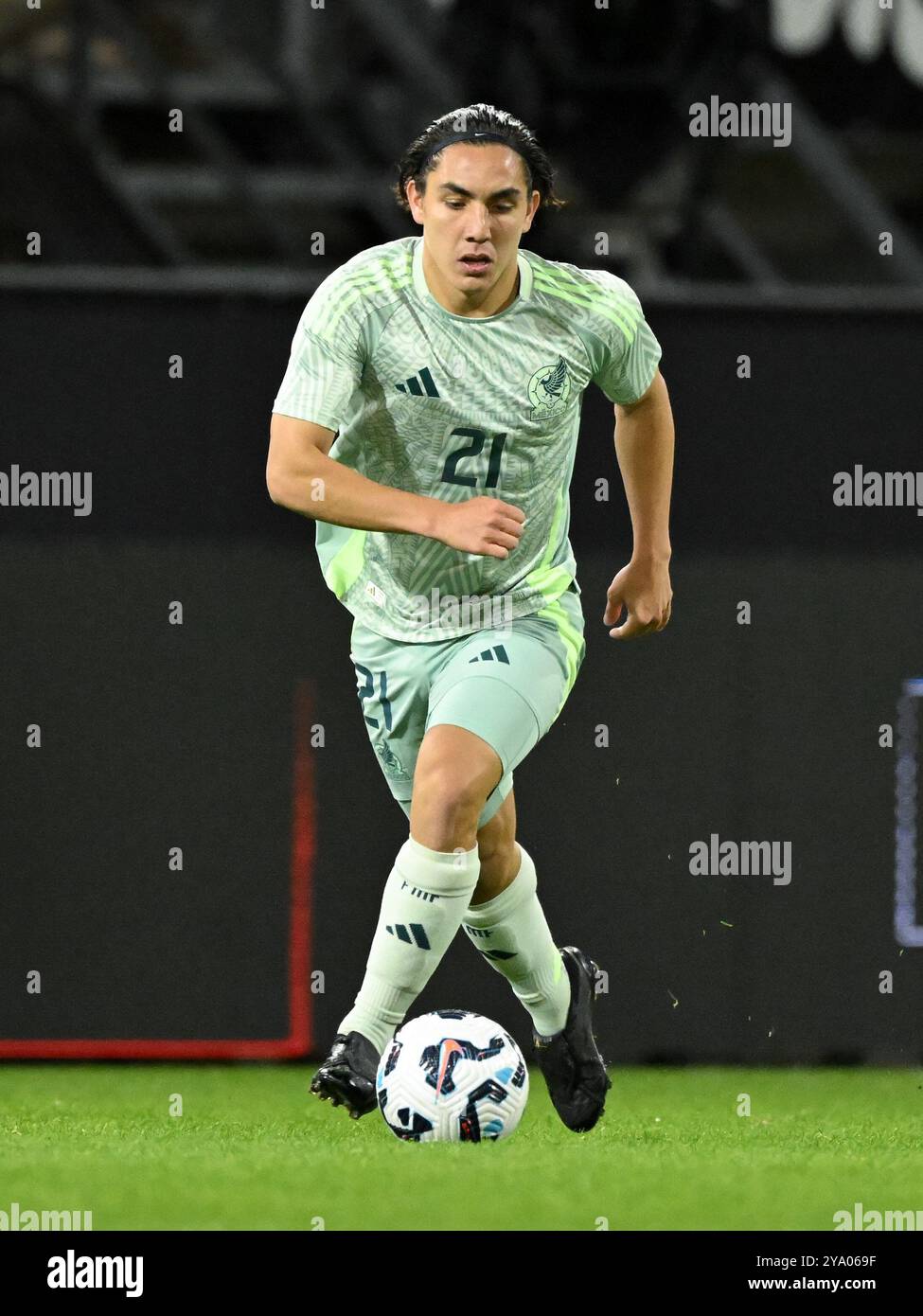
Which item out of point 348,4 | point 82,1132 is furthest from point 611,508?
point 348,4

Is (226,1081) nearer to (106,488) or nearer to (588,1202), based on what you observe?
(106,488)

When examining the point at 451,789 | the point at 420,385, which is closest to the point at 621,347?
the point at 420,385

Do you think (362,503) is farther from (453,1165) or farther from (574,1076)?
(574,1076)

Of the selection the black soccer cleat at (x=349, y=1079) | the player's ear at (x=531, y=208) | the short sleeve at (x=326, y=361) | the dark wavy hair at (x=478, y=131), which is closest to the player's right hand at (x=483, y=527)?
the short sleeve at (x=326, y=361)

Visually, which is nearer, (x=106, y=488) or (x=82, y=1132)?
(x=82, y=1132)

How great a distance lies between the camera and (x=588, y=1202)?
4262mm

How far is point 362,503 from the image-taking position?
486 cm

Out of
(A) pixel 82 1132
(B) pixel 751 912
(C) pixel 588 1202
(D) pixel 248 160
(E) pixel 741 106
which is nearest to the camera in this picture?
(C) pixel 588 1202

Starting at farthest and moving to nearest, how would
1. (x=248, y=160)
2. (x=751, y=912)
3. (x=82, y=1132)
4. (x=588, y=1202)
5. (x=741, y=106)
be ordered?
(x=248, y=160) → (x=741, y=106) → (x=751, y=912) → (x=82, y=1132) → (x=588, y=1202)

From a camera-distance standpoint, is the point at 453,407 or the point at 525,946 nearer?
the point at 453,407

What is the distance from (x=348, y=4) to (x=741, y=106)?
7.70ft

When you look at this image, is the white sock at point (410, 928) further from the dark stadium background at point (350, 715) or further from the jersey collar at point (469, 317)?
the dark stadium background at point (350, 715)

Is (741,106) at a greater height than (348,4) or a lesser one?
lesser

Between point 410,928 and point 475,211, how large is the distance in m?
1.54
